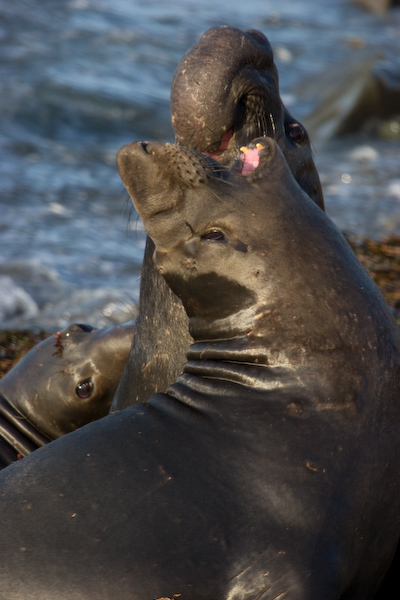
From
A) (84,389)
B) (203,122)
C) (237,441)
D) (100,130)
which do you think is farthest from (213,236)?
(100,130)

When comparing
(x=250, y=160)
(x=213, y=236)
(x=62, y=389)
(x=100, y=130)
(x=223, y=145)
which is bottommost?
(x=100, y=130)

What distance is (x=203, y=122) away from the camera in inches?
191

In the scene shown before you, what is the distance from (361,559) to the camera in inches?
146

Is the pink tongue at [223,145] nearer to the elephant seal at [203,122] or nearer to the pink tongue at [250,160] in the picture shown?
the elephant seal at [203,122]

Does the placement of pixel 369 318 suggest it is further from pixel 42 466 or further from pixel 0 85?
pixel 0 85

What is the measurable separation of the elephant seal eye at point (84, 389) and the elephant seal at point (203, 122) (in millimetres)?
454

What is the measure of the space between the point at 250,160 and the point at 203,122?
0.62 m

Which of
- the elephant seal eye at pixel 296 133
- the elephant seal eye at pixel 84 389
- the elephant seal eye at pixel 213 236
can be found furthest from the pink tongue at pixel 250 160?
the elephant seal eye at pixel 84 389

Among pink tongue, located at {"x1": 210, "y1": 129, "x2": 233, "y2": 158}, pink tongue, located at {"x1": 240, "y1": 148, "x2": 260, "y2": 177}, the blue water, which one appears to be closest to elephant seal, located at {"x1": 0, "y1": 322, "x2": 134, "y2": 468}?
the blue water

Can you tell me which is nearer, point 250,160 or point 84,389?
point 250,160

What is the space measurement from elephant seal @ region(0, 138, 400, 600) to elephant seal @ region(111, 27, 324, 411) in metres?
0.62

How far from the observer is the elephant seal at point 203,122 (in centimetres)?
482

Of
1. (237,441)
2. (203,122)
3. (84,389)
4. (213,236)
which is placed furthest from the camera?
(84,389)

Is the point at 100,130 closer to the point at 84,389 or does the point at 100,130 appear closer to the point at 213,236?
the point at 84,389
